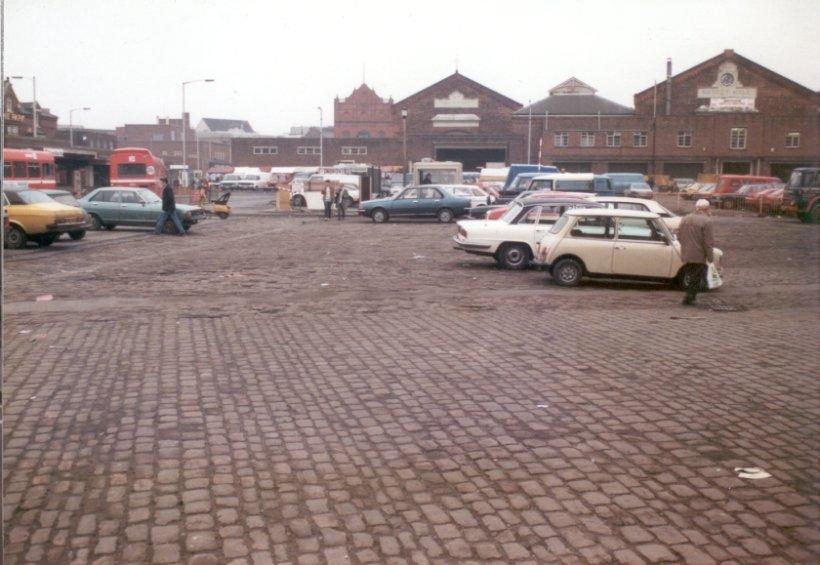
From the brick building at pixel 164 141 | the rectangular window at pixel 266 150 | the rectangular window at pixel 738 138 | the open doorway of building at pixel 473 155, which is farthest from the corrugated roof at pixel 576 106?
the brick building at pixel 164 141

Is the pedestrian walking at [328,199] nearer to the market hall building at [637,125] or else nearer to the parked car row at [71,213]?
the parked car row at [71,213]

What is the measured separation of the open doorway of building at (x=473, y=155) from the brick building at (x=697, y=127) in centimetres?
464

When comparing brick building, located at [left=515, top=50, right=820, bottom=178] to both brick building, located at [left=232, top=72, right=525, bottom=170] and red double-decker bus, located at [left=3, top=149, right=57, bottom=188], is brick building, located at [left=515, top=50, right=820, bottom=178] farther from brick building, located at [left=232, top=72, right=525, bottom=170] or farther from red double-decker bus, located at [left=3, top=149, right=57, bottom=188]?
red double-decker bus, located at [left=3, top=149, right=57, bottom=188]

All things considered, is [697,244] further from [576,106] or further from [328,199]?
[576,106]

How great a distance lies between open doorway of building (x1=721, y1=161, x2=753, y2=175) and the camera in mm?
67588

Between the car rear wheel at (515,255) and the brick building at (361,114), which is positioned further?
the brick building at (361,114)

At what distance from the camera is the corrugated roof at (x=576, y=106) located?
71125 millimetres

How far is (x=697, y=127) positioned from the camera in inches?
2677

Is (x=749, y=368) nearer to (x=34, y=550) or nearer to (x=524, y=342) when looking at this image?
(x=524, y=342)

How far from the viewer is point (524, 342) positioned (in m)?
9.34

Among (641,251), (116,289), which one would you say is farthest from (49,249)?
(641,251)

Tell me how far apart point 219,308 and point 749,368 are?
7157mm

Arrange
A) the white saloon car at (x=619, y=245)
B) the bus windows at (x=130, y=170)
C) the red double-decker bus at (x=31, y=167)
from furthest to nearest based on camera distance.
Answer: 1. the bus windows at (x=130, y=170)
2. the red double-decker bus at (x=31, y=167)
3. the white saloon car at (x=619, y=245)

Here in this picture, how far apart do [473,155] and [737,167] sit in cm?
2256
